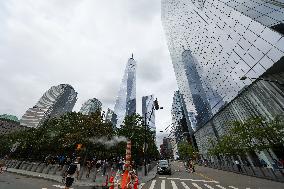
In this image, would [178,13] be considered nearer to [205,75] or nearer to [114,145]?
[205,75]

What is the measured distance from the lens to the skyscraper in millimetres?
33094

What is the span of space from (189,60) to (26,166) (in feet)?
213

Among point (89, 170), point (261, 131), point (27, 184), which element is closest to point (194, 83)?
point (261, 131)

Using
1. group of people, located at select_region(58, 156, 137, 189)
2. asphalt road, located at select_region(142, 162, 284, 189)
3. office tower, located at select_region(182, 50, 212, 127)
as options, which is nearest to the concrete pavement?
group of people, located at select_region(58, 156, 137, 189)

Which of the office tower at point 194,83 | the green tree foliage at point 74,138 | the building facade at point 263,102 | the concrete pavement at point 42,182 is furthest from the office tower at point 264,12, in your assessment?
the office tower at point 194,83

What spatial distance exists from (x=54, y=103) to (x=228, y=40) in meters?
160

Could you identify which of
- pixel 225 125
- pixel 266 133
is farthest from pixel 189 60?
pixel 266 133

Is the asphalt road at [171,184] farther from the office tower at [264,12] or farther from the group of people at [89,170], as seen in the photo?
the office tower at [264,12]

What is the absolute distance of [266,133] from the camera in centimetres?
2619

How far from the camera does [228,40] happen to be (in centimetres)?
4347

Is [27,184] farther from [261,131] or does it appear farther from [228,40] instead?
[228,40]

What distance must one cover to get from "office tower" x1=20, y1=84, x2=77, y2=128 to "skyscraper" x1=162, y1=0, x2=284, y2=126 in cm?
12908

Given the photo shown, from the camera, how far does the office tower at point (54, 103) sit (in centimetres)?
16825

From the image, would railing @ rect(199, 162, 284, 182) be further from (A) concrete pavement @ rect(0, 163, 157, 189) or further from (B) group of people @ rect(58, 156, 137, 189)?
(B) group of people @ rect(58, 156, 137, 189)
